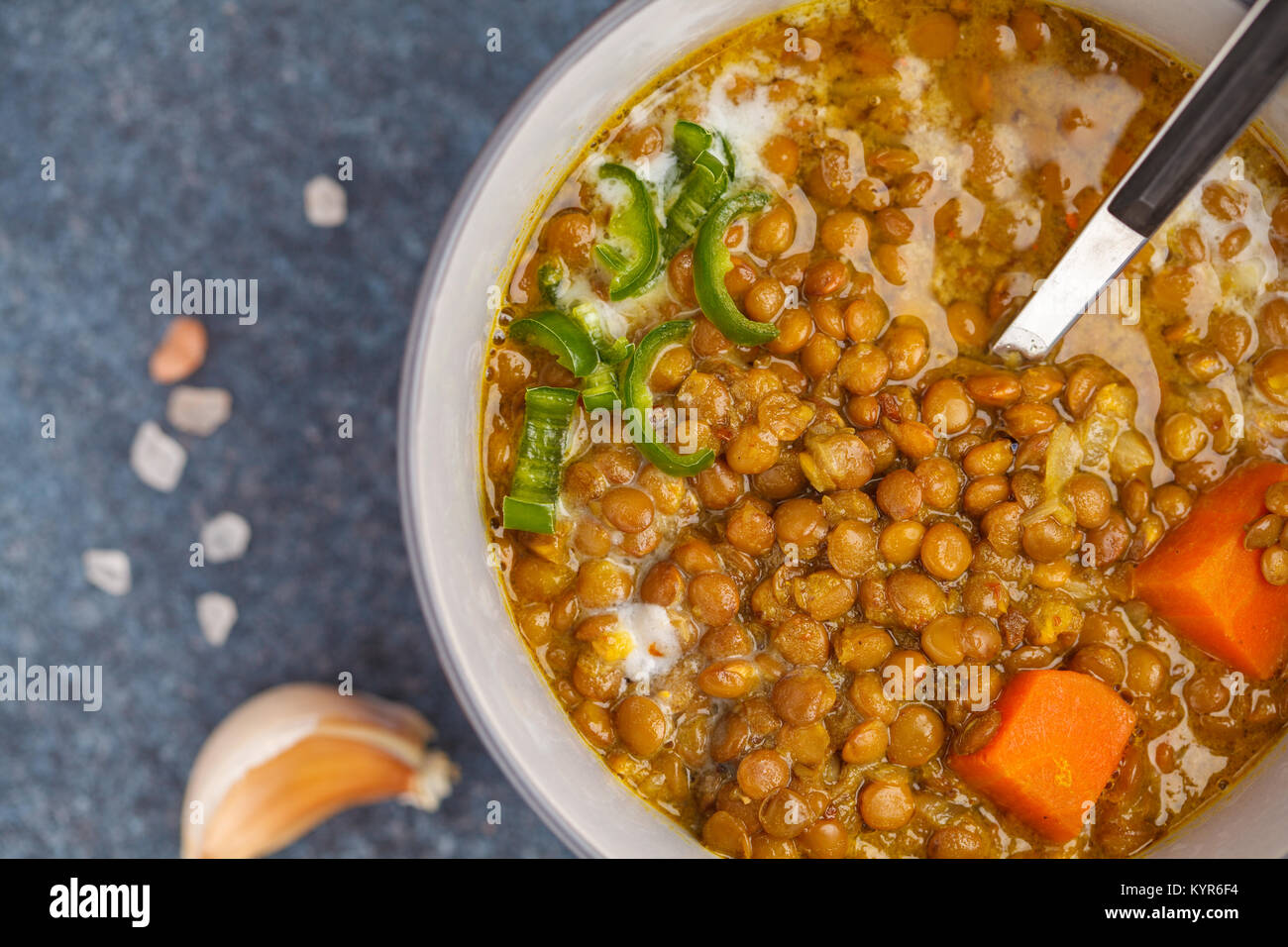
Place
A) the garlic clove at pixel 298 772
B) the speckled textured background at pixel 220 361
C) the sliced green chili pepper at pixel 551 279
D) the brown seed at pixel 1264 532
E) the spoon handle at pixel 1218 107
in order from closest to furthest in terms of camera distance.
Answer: the spoon handle at pixel 1218 107
the brown seed at pixel 1264 532
the sliced green chili pepper at pixel 551 279
the garlic clove at pixel 298 772
the speckled textured background at pixel 220 361

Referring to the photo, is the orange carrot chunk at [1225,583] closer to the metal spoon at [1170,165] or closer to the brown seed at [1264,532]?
the brown seed at [1264,532]

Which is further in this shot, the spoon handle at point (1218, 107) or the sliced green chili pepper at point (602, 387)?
the sliced green chili pepper at point (602, 387)

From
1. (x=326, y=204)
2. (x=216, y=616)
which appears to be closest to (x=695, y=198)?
(x=326, y=204)

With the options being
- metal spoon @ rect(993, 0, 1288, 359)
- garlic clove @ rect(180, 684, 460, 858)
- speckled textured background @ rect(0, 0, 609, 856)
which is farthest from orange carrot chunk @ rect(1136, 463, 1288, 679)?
garlic clove @ rect(180, 684, 460, 858)

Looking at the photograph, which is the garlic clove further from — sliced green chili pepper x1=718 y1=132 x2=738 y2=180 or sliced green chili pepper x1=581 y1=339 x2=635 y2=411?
sliced green chili pepper x1=718 y1=132 x2=738 y2=180

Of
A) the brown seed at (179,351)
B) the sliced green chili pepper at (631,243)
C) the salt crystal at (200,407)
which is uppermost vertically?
the sliced green chili pepper at (631,243)

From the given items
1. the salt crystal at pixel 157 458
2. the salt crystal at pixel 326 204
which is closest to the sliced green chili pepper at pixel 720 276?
the salt crystal at pixel 326 204
